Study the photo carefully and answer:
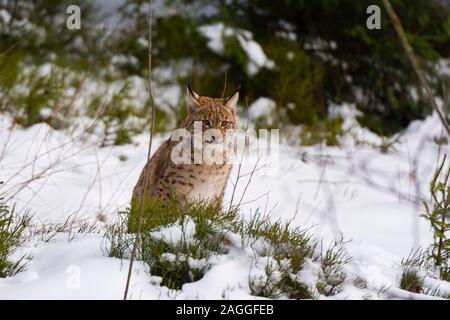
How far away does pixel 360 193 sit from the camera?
5.97 m

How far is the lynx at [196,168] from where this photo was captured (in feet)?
13.7

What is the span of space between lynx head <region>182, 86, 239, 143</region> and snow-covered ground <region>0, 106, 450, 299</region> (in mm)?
503

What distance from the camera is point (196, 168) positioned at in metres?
4.25

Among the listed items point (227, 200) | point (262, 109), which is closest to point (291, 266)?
point (227, 200)

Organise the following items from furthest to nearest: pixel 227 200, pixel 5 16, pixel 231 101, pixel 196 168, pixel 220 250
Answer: pixel 5 16, pixel 227 200, pixel 231 101, pixel 196 168, pixel 220 250

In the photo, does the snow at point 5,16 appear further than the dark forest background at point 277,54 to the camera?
Yes

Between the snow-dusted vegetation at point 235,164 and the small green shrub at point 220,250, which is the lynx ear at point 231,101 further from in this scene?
the small green shrub at point 220,250

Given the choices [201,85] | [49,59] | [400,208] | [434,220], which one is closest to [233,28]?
[201,85]

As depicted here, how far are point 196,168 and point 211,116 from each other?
0.36m

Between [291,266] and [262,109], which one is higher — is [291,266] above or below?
below

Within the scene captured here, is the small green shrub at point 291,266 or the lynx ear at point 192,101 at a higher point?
the lynx ear at point 192,101

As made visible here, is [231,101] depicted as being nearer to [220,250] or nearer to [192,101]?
[192,101]

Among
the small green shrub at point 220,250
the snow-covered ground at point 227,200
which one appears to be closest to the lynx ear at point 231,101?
the snow-covered ground at point 227,200
